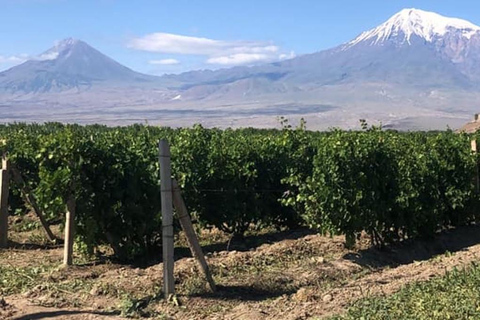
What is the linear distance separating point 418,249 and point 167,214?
17.7 feet

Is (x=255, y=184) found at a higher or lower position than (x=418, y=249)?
higher

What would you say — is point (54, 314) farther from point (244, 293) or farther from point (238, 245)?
point (238, 245)

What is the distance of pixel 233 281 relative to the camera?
7.84 metres

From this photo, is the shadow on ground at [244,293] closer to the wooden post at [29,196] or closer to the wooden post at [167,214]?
the wooden post at [167,214]

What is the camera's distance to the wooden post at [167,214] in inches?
269

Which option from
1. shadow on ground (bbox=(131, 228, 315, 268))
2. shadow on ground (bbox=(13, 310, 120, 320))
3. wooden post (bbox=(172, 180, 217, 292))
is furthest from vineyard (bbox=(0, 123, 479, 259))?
shadow on ground (bbox=(13, 310, 120, 320))

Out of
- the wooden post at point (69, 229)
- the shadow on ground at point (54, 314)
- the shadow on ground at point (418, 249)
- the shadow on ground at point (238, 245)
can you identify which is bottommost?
the shadow on ground at point (418, 249)

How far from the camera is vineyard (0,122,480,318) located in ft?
28.6

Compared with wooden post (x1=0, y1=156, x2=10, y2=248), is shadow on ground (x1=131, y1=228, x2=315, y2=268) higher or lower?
lower

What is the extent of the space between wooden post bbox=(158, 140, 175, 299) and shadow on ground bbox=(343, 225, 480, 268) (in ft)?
10.8

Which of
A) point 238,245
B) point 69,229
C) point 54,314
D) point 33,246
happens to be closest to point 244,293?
point 54,314

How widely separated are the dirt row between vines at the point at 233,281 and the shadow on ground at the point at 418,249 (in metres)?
0.03

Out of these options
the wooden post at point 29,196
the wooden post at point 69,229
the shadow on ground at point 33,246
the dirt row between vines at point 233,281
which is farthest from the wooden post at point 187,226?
the wooden post at point 29,196

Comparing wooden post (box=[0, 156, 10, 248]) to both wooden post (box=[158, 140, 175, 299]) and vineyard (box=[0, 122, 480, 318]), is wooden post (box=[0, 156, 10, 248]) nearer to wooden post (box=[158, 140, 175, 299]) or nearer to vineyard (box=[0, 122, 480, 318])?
vineyard (box=[0, 122, 480, 318])
